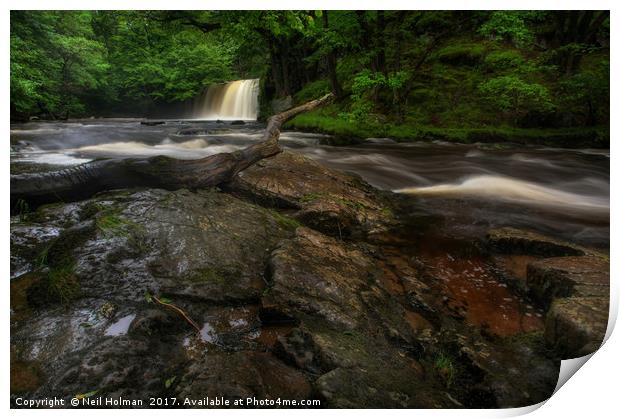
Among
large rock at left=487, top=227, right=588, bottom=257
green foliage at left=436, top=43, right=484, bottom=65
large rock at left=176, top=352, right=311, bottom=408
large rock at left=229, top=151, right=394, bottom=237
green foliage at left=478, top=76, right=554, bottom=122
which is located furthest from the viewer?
green foliage at left=436, top=43, right=484, bottom=65

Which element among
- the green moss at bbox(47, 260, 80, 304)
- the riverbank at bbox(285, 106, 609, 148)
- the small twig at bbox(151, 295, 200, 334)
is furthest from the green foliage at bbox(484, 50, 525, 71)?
the green moss at bbox(47, 260, 80, 304)

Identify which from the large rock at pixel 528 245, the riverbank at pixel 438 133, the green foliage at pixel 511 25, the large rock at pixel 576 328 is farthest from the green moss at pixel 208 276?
the riverbank at pixel 438 133

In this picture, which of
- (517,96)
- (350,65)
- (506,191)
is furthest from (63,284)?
(350,65)

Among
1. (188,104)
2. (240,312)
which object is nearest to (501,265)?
(240,312)

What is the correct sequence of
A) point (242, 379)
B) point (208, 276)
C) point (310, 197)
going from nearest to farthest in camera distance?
point (242, 379) < point (208, 276) < point (310, 197)

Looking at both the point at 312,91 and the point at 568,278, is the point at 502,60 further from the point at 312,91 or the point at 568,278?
Answer: the point at 568,278

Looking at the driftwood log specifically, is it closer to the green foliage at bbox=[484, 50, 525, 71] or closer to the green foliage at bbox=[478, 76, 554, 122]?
the green foliage at bbox=[478, 76, 554, 122]
